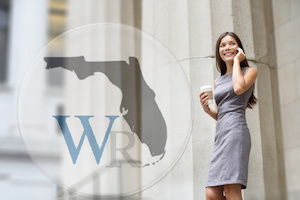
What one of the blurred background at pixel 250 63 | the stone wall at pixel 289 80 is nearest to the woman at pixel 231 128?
the blurred background at pixel 250 63

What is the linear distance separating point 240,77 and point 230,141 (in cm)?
42

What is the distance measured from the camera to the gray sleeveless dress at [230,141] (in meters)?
3.91

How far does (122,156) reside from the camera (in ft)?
14.8

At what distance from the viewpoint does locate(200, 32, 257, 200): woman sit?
3.92m

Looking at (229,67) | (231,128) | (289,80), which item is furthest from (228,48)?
(289,80)

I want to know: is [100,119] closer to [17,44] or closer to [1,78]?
[17,44]

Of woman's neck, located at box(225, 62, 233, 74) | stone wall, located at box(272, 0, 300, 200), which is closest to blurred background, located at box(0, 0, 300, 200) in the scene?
stone wall, located at box(272, 0, 300, 200)

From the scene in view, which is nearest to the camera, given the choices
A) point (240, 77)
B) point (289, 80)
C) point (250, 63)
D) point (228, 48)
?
point (240, 77)

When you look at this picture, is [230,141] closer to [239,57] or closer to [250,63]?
[239,57]

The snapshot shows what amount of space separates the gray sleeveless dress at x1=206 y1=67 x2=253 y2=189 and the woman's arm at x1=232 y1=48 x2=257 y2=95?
3.5 inches

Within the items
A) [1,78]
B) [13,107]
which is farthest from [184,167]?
[1,78]

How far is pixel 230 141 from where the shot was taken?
3.95 meters

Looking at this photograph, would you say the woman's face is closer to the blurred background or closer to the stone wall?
the blurred background

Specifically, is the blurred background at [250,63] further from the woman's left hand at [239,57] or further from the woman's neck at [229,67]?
the woman's left hand at [239,57]
